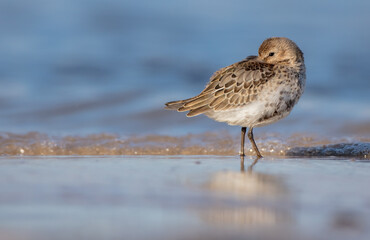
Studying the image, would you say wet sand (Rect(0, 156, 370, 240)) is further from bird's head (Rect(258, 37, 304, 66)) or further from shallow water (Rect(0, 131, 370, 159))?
shallow water (Rect(0, 131, 370, 159))

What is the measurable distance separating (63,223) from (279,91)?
3448 mm

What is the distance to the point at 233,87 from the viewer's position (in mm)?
6156

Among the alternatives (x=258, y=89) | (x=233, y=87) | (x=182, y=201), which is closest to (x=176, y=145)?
(x=233, y=87)

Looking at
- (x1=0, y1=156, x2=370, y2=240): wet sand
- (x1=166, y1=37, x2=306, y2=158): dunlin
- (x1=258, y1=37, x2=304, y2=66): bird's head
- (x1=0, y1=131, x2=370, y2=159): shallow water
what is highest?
(x1=258, y1=37, x2=304, y2=66): bird's head

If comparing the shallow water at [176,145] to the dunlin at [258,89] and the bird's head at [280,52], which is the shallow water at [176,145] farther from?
the bird's head at [280,52]

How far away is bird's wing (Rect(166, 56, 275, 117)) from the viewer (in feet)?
19.5

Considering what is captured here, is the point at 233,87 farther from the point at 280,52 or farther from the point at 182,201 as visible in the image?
the point at 182,201

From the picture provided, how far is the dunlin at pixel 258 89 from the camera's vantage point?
229 inches

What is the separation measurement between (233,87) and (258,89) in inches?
13.9

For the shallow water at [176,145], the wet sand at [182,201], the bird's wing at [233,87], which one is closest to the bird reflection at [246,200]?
the wet sand at [182,201]

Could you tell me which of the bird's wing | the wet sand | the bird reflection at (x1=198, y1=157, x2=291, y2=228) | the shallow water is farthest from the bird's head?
the bird reflection at (x1=198, y1=157, x2=291, y2=228)

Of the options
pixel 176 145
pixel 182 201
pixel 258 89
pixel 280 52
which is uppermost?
pixel 280 52

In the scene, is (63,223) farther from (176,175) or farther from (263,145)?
Answer: (263,145)

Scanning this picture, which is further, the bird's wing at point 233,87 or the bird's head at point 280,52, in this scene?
the bird's head at point 280,52
